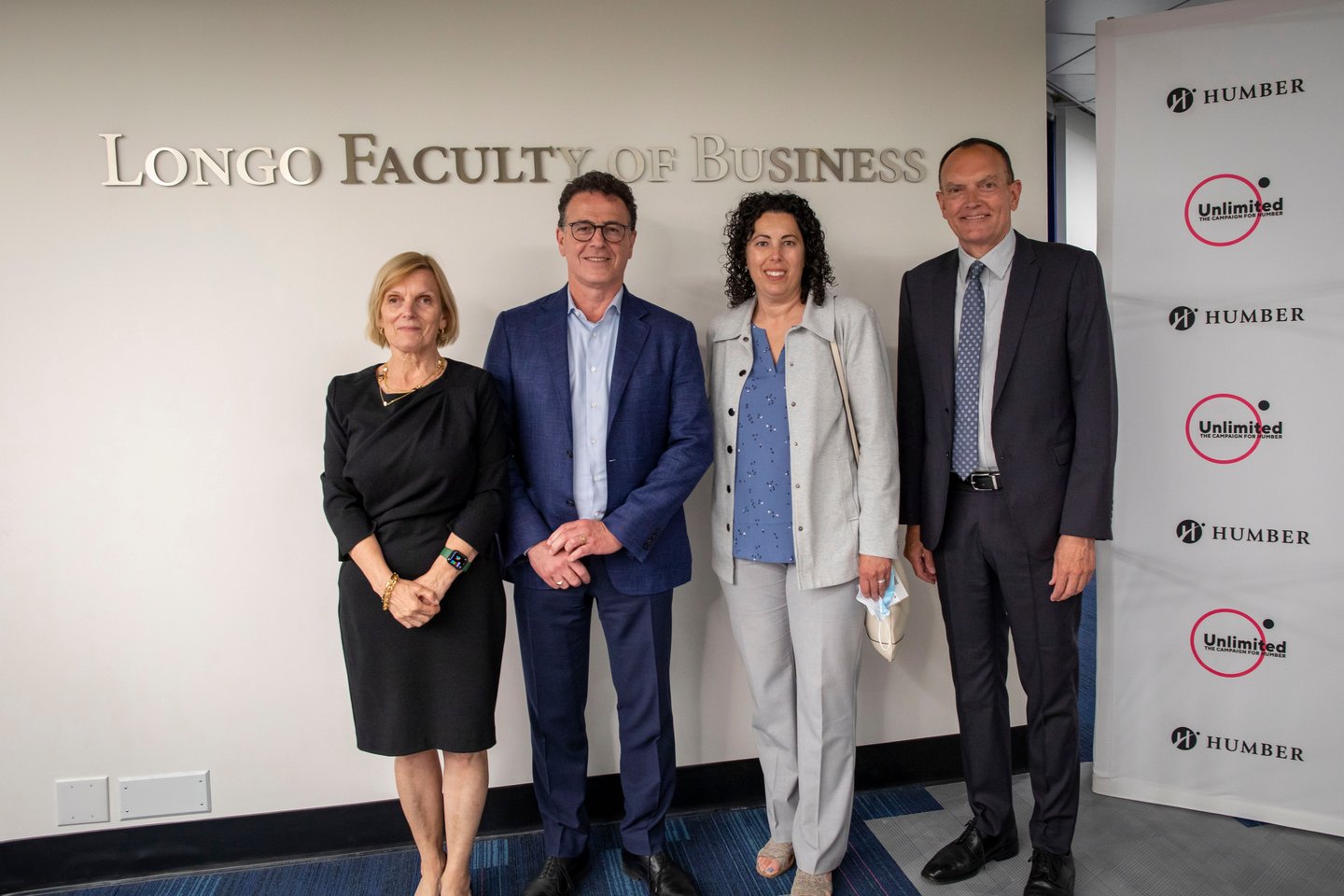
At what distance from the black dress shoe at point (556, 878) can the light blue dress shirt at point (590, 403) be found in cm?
98

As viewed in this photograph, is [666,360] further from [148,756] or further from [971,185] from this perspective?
[148,756]

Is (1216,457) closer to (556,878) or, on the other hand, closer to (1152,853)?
(1152,853)

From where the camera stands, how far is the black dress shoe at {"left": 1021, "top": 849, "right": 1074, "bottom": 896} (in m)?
2.33

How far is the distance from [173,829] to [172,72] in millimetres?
2200

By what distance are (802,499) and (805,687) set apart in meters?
0.51

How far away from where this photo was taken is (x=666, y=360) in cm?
234

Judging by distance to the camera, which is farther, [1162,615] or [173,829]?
[1162,615]

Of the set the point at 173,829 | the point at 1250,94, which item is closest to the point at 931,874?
the point at 173,829

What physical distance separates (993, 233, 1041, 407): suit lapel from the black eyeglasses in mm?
1033

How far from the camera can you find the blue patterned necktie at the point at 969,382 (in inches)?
92.0

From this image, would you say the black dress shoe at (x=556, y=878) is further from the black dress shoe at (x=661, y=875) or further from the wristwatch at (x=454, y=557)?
the wristwatch at (x=454, y=557)

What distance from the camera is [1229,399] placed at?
2691 millimetres

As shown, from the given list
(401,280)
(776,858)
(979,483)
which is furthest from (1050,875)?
(401,280)

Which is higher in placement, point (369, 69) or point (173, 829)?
point (369, 69)
